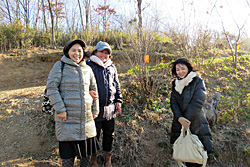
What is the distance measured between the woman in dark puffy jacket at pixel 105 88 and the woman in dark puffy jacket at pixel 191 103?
3.11 ft

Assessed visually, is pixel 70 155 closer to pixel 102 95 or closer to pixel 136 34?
pixel 102 95

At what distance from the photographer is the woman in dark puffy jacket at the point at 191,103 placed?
2.27 metres

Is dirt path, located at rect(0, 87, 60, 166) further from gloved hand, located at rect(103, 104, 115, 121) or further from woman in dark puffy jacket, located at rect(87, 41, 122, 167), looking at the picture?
gloved hand, located at rect(103, 104, 115, 121)

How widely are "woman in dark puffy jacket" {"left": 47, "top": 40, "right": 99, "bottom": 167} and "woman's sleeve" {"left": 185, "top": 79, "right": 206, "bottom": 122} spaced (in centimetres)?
133

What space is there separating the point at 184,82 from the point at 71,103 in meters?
1.55

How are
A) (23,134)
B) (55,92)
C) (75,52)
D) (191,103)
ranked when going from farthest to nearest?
(23,134), (191,103), (75,52), (55,92)

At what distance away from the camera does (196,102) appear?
2.26 metres

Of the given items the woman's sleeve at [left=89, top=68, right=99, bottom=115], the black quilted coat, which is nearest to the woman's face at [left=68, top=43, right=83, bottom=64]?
the woman's sleeve at [left=89, top=68, right=99, bottom=115]

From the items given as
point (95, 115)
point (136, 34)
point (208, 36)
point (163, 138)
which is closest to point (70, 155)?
point (95, 115)

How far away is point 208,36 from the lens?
17.7ft

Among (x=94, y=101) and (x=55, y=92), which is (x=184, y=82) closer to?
(x=94, y=101)

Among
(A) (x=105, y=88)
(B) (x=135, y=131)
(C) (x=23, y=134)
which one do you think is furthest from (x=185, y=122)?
(C) (x=23, y=134)

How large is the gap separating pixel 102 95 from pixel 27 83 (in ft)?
18.5

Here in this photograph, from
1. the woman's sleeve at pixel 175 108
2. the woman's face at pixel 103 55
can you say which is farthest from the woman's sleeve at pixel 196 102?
the woman's face at pixel 103 55
